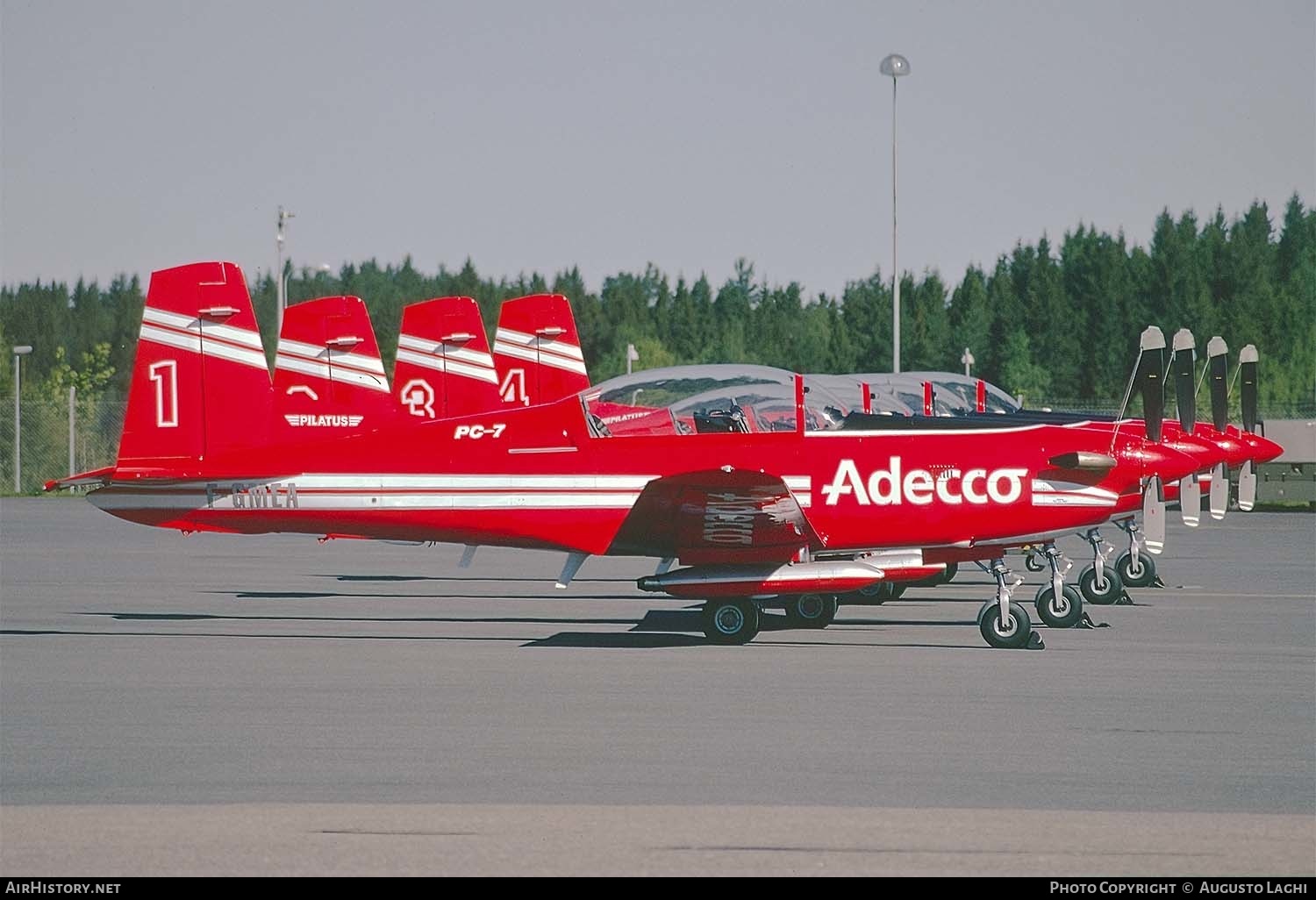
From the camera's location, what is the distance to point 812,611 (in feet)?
43.5

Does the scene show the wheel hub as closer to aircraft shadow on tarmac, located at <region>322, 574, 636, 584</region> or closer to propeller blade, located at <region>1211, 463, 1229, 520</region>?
propeller blade, located at <region>1211, 463, 1229, 520</region>

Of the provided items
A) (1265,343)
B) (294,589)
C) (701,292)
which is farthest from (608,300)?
(294,589)

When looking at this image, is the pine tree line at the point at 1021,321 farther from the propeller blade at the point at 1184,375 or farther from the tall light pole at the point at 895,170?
the propeller blade at the point at 1184,375

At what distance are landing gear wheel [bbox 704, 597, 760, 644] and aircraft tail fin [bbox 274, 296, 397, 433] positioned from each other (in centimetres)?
754

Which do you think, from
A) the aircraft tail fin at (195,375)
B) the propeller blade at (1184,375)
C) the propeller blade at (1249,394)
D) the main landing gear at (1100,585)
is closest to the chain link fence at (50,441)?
the aircraft tail fin at (195,375)

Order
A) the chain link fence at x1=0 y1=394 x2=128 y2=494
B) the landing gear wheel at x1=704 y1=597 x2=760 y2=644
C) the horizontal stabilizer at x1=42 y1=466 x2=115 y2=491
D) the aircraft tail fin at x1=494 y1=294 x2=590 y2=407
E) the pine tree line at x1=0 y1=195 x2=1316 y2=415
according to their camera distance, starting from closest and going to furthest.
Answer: the landing gear wheel at x1=704 y1=597 x2=760 y2=644 < the horizontal stabilizer at x1=42 y1=466 x2=115 y2=491 < the aircraft tail fin at x1=494 y1=294 x2=590 y2=407 < the chain link fence at x1=0 y1=394 x2=128 y2=494 < the pine tree line at x1=0 y1=195 x2=1316 y2=415

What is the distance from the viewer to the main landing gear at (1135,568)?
55.1 ft

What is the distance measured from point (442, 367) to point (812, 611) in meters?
7.99

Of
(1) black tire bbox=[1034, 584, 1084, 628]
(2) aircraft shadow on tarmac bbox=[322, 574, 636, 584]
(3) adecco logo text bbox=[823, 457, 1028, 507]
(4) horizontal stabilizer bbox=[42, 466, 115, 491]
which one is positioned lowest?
(2) aircraft shadow on tarmac bbox=[322, 574, 636, 584]

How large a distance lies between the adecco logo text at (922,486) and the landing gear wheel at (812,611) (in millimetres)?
1180

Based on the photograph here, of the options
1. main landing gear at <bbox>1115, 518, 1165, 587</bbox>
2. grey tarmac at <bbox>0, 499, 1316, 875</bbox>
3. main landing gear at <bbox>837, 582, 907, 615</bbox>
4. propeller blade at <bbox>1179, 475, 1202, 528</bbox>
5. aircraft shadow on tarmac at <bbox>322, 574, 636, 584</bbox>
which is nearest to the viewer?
grey tarmac at <bbox>0, 499, 1316, 875</bbox>

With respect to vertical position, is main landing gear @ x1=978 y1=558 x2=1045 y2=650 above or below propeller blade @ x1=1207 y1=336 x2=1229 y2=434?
below

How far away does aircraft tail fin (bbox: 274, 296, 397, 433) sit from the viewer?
739 inches

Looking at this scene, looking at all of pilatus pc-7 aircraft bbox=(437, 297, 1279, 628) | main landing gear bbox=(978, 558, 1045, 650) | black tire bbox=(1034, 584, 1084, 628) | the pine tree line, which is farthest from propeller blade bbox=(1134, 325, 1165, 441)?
the pine tree line
